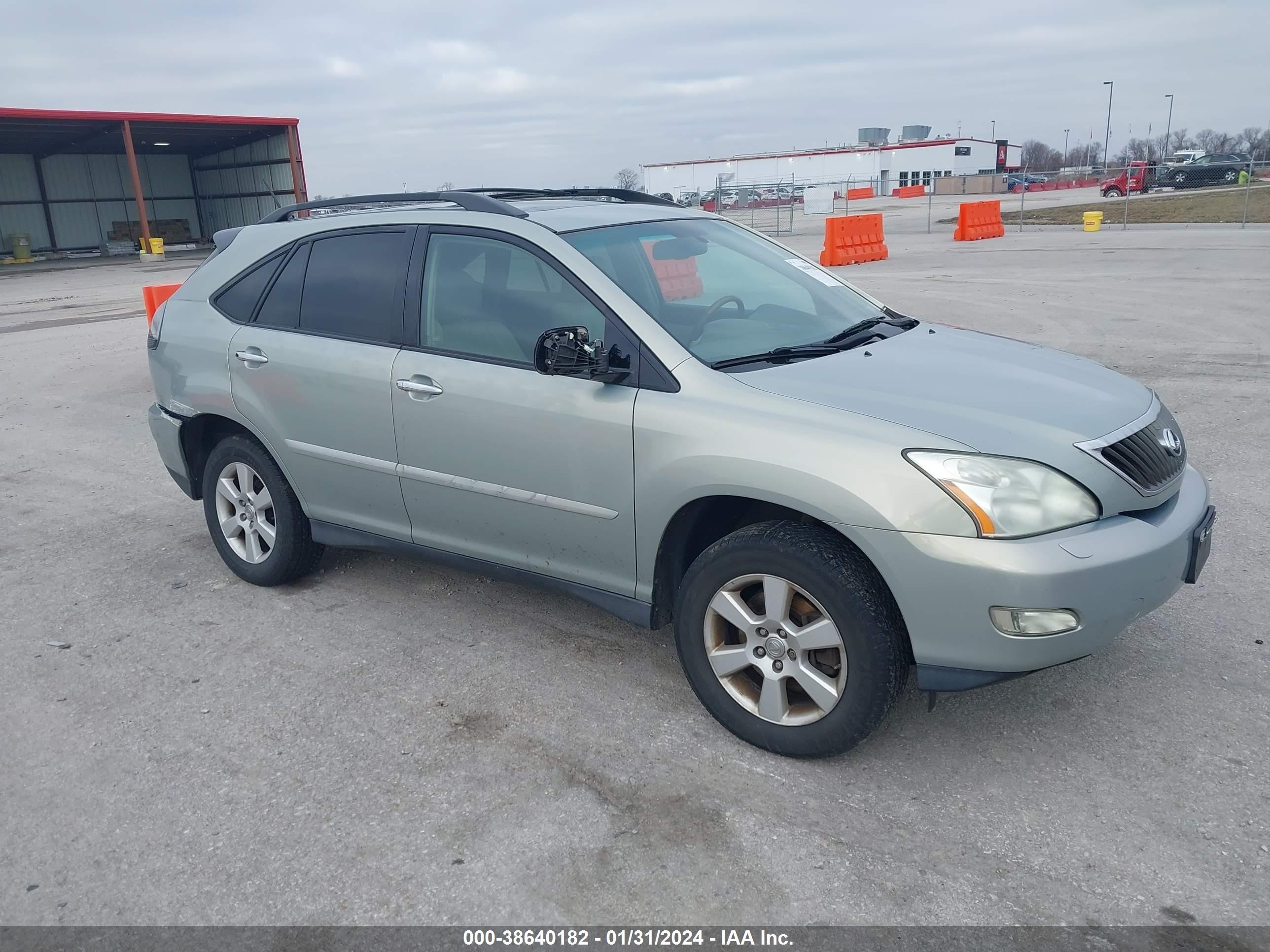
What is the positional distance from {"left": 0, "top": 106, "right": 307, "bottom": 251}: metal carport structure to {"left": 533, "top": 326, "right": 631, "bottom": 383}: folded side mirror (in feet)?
137

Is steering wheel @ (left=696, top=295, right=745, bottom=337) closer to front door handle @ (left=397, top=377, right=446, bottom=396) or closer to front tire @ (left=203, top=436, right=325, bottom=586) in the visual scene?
front door handle @ (left=397, top=377, right=446, bottom=396)

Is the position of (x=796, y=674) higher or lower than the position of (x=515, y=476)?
lower

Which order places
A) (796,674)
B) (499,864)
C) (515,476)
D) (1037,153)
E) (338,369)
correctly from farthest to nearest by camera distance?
(1037,153)
(338,369)
(515,476)
(796,674)
(499,864)

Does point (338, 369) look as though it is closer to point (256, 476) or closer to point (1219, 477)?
point (256, 476)

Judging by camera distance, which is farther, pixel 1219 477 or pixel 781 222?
pixel 781 222

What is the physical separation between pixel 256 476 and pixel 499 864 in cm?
272

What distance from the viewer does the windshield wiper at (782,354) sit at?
354cm

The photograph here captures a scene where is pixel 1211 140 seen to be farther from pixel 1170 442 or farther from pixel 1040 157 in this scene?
pixel 1170 442

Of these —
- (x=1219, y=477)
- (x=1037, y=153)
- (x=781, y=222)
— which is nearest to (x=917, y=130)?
(x=1037, y=153)

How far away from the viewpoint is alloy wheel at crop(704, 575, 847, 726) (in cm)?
317

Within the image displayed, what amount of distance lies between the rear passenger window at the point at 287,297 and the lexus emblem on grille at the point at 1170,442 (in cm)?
360

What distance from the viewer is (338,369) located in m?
4.31

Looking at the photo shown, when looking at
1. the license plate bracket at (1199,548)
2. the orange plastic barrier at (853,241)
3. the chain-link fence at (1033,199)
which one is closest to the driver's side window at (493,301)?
the license plate bracket at (1199,548)

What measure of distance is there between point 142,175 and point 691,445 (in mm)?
54364
